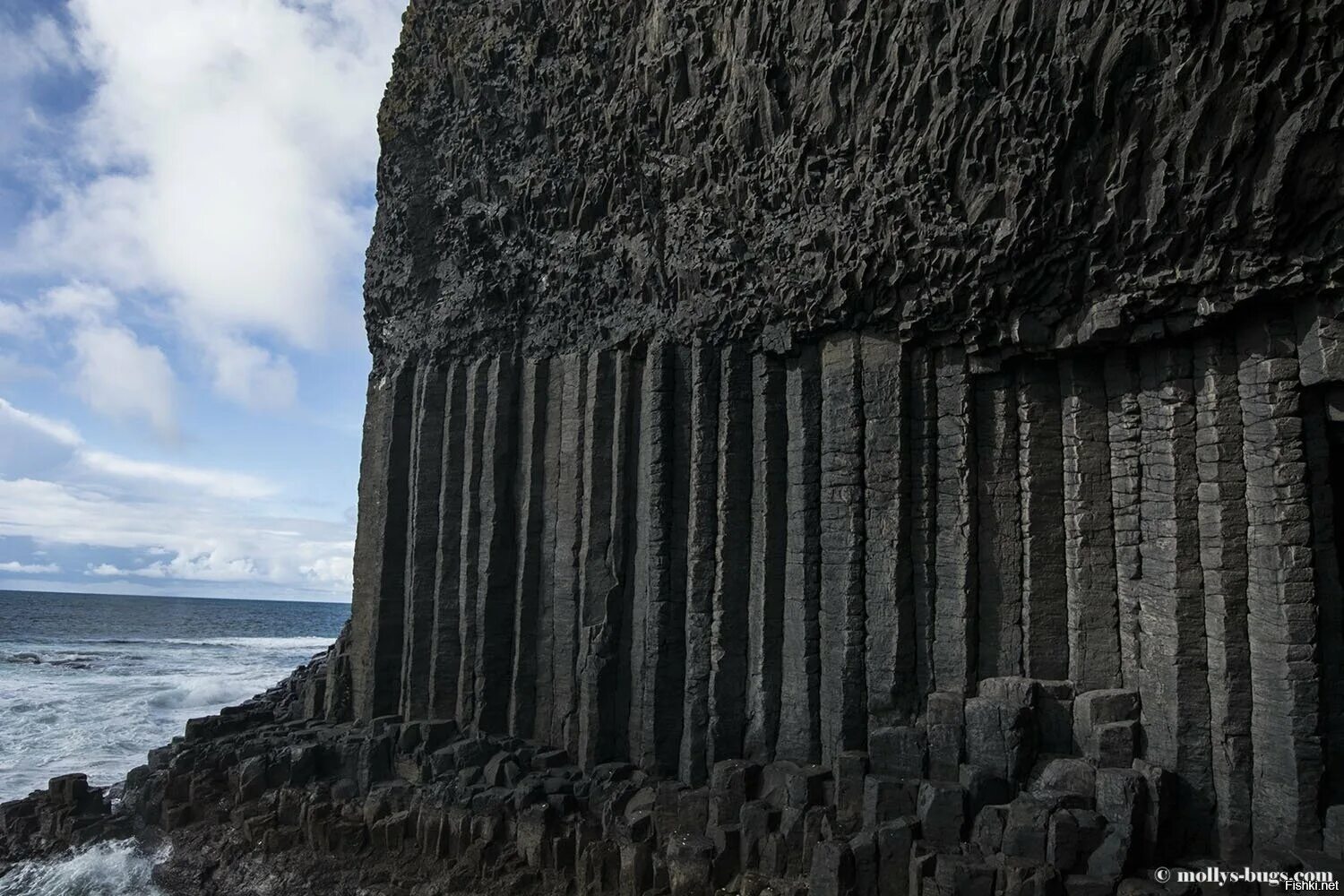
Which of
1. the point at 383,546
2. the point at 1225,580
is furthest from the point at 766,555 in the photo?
the point at 383,546

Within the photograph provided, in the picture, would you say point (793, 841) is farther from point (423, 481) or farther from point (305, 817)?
point (423, 481)

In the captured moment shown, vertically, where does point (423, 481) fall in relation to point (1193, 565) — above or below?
above

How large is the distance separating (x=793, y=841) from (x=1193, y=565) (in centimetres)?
475

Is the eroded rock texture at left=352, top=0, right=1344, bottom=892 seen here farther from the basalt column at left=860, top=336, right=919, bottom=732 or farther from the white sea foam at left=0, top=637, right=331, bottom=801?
the white sea foam at left=0, top=637, right=331, bottom=801

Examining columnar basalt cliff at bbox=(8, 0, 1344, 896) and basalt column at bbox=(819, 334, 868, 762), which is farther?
basalt column at bbox=(819, 334, 868, 762)

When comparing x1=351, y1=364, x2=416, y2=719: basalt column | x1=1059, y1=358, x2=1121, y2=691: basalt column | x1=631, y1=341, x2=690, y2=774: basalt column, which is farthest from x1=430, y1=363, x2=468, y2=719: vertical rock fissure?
x1=1059, y1=358, x2=1121, y2=691: basalt column

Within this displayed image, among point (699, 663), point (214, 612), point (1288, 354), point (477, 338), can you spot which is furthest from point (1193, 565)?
point (214, 612)

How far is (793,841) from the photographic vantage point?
9.90m

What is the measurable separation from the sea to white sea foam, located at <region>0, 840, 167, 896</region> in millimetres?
17

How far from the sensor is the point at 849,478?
11.1 m

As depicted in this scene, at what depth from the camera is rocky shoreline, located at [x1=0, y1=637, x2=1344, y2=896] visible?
28.0 ft

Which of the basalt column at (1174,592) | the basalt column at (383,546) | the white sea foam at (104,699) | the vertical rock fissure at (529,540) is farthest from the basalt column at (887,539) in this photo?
the white sea foam at (104,699)

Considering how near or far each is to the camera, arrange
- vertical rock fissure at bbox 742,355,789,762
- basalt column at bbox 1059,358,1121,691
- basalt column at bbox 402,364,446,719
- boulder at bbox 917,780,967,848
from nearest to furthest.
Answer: boulder at bbox 917,780,967,848
basalt column at bbox 1059,358,1121,691
vertical rock fissure at bbox 742,355,789,762
basalt column at bbox 402,364,446,719

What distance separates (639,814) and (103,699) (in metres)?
22.6
